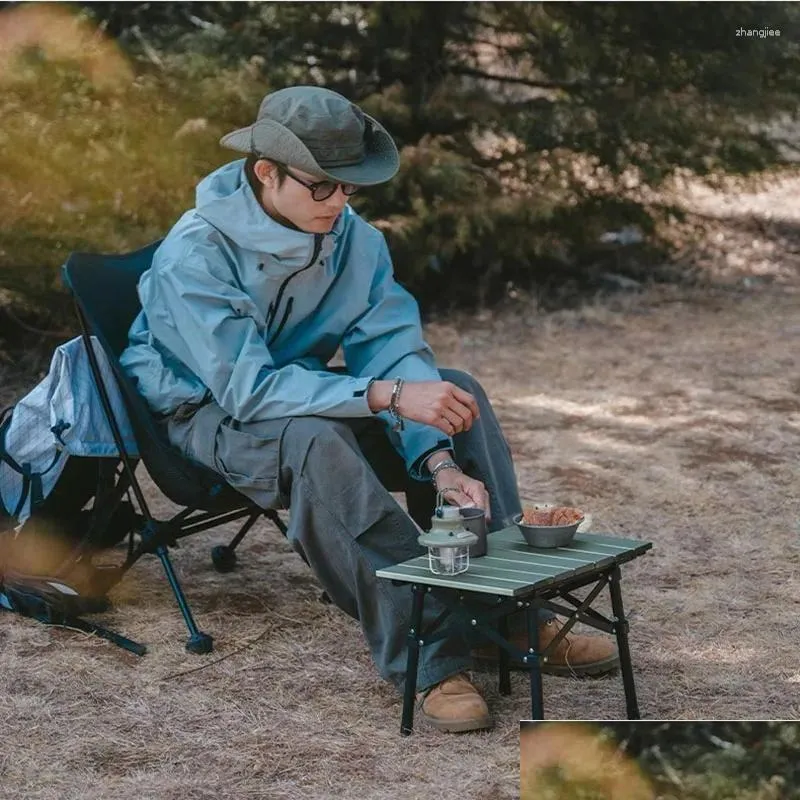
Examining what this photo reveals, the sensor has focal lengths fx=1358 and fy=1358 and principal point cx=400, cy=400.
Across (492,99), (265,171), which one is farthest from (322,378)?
(492,99)

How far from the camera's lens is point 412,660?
2.69 m

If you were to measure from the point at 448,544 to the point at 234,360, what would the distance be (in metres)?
0.73

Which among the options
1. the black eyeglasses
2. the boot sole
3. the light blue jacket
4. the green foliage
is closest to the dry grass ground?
the boot sole

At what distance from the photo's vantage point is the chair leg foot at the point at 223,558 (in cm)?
382

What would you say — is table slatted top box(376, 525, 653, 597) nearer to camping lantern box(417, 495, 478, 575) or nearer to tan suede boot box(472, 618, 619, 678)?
camping lantern box(417, 495, 478, 575)

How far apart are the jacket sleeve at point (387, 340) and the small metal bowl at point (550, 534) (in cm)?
51

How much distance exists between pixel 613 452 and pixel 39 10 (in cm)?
325

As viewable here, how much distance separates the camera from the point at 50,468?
339 cm

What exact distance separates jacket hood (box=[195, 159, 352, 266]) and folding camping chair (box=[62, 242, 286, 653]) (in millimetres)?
399

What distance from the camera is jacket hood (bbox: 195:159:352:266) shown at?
3.04 meters

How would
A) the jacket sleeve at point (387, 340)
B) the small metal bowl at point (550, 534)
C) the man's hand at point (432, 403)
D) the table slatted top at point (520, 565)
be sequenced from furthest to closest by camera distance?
the jacket sleeve at point (387, 340) < the man's hand at point (432, 403) < the small metal bowl at point (550, 534) < the table slatted top at point (520, 565)

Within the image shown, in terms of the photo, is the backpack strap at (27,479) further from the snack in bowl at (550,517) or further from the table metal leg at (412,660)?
the snack in bowl at (550,517)

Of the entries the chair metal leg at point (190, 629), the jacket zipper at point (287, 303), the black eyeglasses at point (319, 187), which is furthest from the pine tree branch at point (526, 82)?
the chair metal leg at point (190, 629)

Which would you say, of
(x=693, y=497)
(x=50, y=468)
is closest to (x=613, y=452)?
(x=693, y=497)
